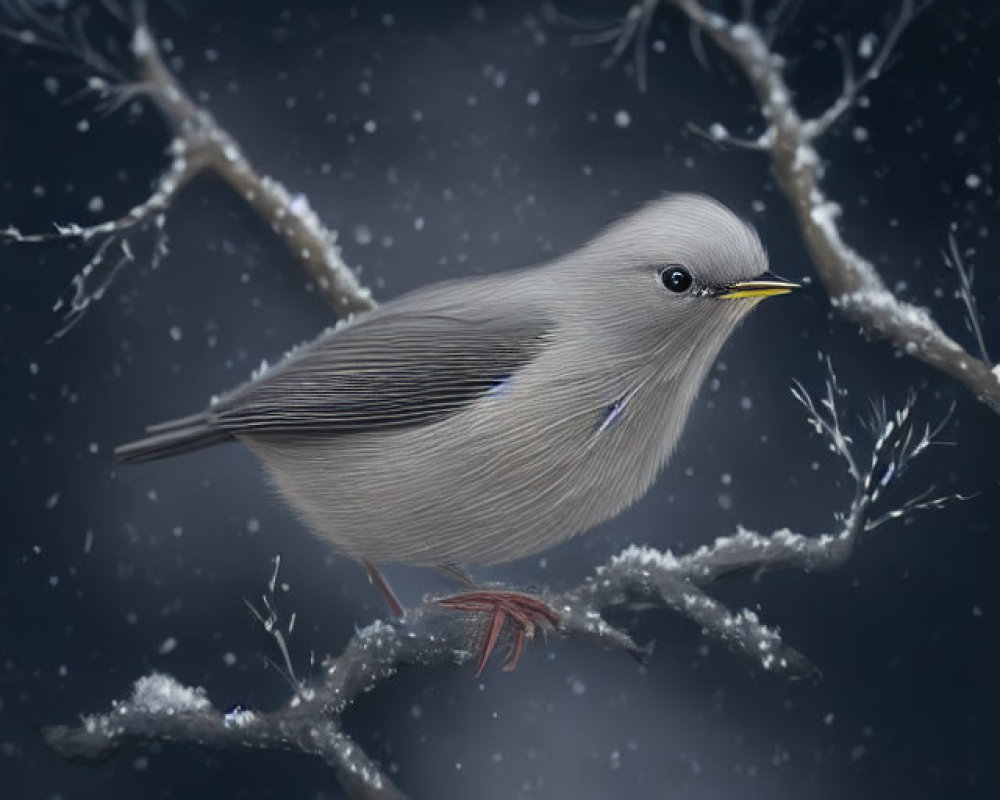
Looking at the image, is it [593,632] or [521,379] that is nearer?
[521,379]

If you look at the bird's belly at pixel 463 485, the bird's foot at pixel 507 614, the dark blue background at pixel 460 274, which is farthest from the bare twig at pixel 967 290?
the bird's foot at pixel 507 614

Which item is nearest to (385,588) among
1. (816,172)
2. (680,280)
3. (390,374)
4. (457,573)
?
(457,573)

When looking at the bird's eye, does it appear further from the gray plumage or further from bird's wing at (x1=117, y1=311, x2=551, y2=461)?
bird's wing at (x1=117, y1=311, x2=551, y2=461)

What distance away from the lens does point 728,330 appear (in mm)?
1136

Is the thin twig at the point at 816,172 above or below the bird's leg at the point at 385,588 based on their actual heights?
above

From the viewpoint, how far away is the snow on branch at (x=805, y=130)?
46.2 inches

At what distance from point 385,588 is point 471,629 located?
0.08 metres

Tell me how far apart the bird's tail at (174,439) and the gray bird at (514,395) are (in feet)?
0.03

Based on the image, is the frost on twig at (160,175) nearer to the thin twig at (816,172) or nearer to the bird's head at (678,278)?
the bird's head at (678,278)

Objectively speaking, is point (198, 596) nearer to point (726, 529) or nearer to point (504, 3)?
point (726, 529)


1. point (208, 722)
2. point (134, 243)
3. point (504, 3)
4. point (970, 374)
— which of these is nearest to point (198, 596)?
point (208, 722)

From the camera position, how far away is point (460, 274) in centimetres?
116

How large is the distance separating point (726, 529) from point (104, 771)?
0.57 m

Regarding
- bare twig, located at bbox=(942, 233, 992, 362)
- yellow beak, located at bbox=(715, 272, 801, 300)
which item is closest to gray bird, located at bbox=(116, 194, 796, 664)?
yellow beak, located at bbox=(715, 272, 801, 300)
